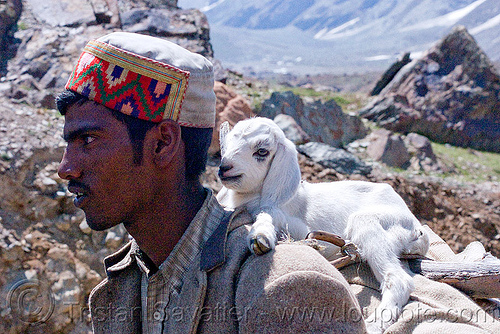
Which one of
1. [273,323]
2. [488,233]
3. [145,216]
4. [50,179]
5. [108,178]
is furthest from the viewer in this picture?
[488,233]

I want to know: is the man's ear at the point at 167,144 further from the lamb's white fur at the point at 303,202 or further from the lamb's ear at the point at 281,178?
the lamb's ear at the point at 281,178

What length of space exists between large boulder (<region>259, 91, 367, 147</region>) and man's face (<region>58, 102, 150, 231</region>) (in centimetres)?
827

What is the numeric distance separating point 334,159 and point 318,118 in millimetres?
2749

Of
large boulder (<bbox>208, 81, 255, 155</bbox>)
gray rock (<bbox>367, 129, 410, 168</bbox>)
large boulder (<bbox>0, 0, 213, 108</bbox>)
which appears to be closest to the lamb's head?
large boulder (<bbox>208, 81, 255, 155</bbox>)

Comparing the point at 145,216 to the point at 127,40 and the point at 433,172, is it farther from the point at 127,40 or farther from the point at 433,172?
the point at 433,172

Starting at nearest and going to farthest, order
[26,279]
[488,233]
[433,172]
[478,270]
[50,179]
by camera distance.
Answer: [478,270] → [26,279] → [50,179] → [488,233] → [433,172]

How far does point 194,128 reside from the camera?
181 cm

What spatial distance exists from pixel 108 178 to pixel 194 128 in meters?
0.38

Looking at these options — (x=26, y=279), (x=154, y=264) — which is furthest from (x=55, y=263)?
(x=154, y=264)

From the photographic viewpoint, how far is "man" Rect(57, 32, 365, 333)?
4.79ft

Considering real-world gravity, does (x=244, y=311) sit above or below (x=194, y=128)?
below

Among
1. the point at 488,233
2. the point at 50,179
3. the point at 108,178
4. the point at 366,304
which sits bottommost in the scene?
the point at 488,233

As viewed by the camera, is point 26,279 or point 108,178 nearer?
point 108,178

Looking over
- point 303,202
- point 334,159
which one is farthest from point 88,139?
point 334,159
